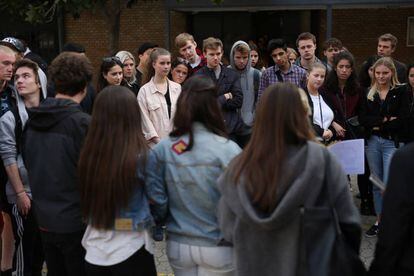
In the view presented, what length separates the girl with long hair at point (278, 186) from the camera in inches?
86.4

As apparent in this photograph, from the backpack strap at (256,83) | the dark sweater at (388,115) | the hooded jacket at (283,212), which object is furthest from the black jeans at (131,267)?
the backpack strap at (256,83)

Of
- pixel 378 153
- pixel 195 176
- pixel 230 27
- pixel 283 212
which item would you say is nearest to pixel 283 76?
pixel 378 153

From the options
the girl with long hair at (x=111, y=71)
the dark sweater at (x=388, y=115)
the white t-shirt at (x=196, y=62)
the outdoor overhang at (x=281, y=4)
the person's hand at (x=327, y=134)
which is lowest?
the person's hand at (x=327, y=134)

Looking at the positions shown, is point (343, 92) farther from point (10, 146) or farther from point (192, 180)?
point (10, 146)

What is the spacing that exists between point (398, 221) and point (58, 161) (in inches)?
A: 72.3

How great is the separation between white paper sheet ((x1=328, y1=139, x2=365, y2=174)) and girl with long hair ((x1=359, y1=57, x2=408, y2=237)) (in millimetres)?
1041

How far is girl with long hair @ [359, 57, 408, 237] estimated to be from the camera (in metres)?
5.04

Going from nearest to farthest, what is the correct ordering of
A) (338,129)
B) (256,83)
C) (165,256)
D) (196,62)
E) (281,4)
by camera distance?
(165,256) < (338,129) < (256,83) < (196,62) < (281,4)

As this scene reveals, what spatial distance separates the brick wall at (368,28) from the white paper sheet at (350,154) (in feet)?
46.4

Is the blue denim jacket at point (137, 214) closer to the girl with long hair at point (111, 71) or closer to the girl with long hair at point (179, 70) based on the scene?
the girl with long hair at point (111, 71)

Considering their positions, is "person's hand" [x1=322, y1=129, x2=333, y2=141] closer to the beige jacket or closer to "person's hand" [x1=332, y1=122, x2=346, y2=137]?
"person's hand" [x1=332, y1=122, x2=346, y2=137]

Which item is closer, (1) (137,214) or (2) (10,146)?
(1) (137,214)

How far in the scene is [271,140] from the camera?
225 centimetres

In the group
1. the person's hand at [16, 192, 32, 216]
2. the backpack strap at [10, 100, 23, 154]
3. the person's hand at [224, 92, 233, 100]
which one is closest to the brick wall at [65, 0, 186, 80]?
the person's hand at [224, 92, 233, 100]
